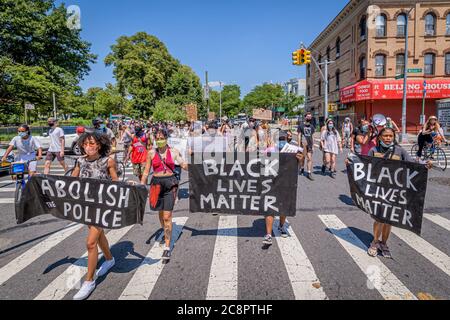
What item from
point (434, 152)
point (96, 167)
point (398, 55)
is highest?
point (398, 55)

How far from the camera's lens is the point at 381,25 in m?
27.4

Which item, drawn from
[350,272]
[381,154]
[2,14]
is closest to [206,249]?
[350,272]

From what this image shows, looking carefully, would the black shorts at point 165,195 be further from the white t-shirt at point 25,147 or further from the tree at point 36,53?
the tree at point 36,53

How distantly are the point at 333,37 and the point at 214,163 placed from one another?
120 feet

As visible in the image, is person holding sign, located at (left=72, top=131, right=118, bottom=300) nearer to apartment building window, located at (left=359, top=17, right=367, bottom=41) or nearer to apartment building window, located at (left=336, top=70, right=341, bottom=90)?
apartment building window, located at (left=359, top=17, right=367, bottom=41)

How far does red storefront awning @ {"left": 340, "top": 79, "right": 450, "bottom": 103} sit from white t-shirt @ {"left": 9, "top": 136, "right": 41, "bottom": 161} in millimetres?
26131

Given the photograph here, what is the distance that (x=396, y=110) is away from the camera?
28.2m

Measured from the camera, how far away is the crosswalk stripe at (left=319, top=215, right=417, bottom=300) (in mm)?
3440

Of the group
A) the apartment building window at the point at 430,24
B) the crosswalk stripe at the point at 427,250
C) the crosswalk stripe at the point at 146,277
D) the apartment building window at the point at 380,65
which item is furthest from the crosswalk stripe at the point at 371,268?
the apartment building window at the point at 430,24

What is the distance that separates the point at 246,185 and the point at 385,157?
2.10m

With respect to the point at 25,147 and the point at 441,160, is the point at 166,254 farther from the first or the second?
the point at 441,160

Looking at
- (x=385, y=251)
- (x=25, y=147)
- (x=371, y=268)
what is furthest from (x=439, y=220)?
(x=25, y=147)

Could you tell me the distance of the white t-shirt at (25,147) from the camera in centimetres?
810
